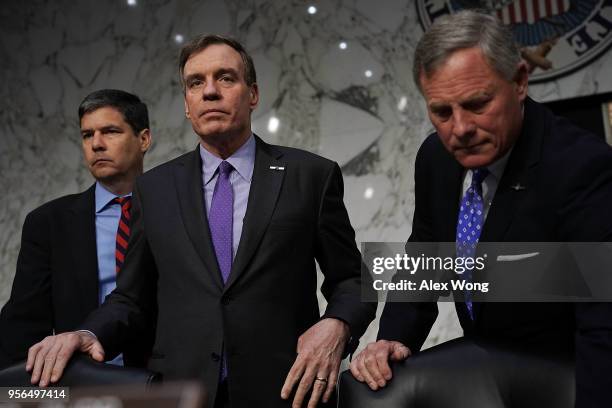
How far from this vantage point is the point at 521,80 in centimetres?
152

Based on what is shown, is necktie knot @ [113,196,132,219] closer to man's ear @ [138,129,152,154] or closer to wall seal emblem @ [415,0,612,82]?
man's ear @ [138,129,152,154]

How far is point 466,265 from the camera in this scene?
1613 mm

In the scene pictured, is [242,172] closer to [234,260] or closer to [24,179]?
[234,260]

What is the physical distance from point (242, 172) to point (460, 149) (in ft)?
2.18

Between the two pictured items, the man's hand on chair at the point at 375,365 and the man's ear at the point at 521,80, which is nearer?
the man's hand on chair at the point at 375,365

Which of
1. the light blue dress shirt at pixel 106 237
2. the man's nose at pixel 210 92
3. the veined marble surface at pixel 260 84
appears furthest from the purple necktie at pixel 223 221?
the veined marble surface at pixel 260 84

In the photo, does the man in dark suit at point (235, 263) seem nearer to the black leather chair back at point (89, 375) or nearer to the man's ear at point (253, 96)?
the man's ear at point (253, 96)

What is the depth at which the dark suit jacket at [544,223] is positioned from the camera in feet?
4.25

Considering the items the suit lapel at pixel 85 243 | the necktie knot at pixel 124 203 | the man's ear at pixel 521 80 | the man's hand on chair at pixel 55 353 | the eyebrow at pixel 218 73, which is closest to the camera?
the man's hand on chair at pixel 55 353

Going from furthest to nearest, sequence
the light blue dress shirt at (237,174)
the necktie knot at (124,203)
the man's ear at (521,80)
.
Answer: the necktie knot at (124,203) → the light blue dress shirt at (237,174) → the man's ear at (521,80)

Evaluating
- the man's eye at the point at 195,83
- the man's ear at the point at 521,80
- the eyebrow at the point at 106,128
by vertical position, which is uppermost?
the eyebrow at the point at 106,128

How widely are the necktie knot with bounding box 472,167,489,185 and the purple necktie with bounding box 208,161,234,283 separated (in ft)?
2.03

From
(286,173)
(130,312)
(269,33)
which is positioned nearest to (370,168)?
(269,33)

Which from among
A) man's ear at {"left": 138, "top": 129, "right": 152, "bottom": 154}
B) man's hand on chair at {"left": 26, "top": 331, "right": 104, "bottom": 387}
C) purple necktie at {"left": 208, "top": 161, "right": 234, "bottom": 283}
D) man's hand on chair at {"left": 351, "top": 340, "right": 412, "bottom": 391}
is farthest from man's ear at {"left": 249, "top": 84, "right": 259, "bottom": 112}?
man's hand on chair at {"left": 351, "top": 340, "right": 412, "bottom": 391}
